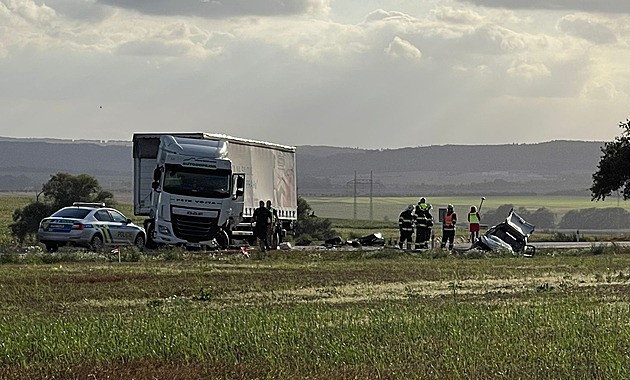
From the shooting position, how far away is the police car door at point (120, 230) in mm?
38906

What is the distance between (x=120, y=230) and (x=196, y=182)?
2846 millimetres

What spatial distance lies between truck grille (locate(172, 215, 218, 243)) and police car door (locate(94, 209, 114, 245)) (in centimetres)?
208

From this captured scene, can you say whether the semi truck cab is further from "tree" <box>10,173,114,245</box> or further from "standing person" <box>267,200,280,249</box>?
"tree" <box>10,173,114,245</box>

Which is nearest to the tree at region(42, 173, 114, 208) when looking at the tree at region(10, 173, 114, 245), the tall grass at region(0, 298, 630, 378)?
the tree at region(10, 173, 114, 245)

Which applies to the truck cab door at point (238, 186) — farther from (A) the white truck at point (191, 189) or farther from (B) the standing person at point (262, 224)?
(B) the standing person at point (262, 224)

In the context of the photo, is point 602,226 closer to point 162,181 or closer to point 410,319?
point 162,181

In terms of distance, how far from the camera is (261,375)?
12.3m

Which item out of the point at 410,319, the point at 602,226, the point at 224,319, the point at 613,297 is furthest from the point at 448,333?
the point at 602,226

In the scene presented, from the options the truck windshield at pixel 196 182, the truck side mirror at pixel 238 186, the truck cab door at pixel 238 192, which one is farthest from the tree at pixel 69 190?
the truck windshield at pixel 196 182

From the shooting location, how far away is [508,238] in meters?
43.3

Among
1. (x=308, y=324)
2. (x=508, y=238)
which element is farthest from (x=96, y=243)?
(x=308, y=324)

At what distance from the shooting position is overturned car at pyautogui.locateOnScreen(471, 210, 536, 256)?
41.6 metres

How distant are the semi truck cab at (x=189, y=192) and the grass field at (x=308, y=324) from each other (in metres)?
10.9

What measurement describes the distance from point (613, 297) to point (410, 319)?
19.4ft
